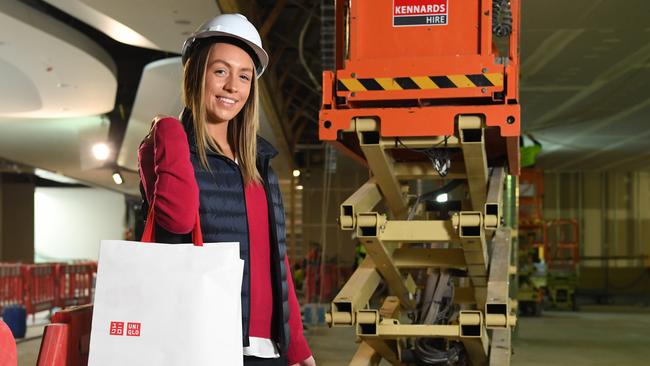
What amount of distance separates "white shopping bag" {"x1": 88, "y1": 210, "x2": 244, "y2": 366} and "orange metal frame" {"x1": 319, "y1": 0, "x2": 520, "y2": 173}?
3.28 meters

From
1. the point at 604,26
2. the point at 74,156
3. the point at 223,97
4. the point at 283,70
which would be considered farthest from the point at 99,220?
the point at 223,97

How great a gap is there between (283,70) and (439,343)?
512 inches

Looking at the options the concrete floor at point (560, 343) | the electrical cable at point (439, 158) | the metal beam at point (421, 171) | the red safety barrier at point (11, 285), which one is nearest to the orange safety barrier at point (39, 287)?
the red safety barrier at point (11, 285)

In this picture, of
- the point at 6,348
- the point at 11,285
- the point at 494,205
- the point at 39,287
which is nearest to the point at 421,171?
the point at 494,205

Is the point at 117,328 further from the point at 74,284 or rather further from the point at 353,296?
the point at 74,284

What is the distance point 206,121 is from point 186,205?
377 millimetres

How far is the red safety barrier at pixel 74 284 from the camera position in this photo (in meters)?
16.9

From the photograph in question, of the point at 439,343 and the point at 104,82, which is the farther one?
the point at 104,82

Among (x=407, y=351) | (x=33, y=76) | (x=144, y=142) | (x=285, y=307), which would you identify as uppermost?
(x=33, y=76)

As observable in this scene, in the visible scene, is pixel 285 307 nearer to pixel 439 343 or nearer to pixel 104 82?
pixel 439 343

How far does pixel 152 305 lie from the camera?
177 centimetres

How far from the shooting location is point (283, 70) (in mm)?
18578

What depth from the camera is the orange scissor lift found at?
4.93 meters

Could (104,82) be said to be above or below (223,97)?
above
